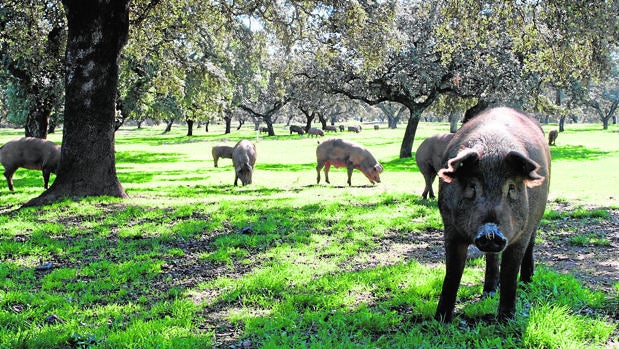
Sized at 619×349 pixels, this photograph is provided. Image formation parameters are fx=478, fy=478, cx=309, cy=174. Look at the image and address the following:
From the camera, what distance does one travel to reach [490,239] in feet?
11.5

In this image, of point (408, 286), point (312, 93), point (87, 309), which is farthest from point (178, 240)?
point (312, 93)

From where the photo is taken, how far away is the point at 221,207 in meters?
11.1

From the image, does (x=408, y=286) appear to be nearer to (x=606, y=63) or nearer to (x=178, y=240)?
(x=178, y=240)

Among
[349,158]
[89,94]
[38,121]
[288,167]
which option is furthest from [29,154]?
[288,167]

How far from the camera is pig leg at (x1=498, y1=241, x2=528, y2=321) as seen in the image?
13.9ft

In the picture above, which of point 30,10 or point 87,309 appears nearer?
point 87,309

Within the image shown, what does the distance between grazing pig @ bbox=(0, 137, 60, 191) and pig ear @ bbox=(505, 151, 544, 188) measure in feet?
49.7

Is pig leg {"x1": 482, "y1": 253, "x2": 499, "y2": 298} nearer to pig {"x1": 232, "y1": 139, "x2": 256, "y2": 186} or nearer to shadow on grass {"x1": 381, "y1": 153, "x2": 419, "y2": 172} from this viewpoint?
pig {"x1": 232, "y1": 139, "x2": 256, "y2": 186}

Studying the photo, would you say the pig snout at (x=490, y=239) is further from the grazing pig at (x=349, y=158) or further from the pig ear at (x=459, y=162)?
the grazing pig at (x=349, y=158)

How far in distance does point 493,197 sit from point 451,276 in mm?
1058

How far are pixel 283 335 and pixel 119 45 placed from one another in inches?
357

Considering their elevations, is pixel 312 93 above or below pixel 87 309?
above

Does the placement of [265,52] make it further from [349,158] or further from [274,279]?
[274,279]

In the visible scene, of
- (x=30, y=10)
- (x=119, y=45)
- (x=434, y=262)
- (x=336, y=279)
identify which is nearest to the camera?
(x=336, y=279)
